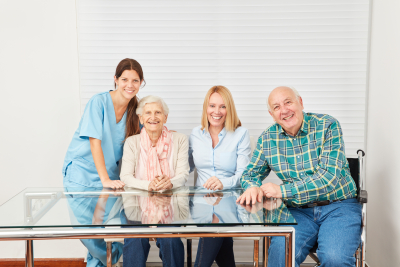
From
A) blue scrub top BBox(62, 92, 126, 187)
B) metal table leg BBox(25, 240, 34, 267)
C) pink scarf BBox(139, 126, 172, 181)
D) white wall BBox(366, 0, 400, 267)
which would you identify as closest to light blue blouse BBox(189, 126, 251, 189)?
pink scarf BBox(139, 126, 172, 181)

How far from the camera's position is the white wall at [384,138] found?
2.27 meters

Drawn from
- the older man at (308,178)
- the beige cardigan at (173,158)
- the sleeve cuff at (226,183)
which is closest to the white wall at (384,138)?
the older man at (308,178)

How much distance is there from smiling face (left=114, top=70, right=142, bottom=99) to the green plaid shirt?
0.94 meters

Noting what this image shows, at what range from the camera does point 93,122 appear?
2361 mm

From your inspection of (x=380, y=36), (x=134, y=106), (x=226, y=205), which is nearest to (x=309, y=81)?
(x=380, y=36)

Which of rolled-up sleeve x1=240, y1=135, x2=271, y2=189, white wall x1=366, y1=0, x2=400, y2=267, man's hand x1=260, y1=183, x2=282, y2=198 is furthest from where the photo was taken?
white wall x1=366, y1=0, x2=400, y2=267

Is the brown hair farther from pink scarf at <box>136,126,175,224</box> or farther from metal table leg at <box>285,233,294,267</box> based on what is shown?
metal table leg at <box>285,233,294,267</box>

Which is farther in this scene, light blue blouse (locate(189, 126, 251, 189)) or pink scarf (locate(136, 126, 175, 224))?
light blue blouse (locate(189, 126, 251, 189))

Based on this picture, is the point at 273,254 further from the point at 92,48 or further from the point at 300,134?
the point at 92,48

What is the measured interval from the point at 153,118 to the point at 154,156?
0.25 meters

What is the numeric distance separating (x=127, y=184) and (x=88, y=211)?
630 millimetres

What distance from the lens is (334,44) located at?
2.86m

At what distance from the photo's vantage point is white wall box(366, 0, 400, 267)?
7.44ft

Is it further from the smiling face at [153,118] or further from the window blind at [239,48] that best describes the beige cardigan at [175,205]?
the window blind at [239,48]
